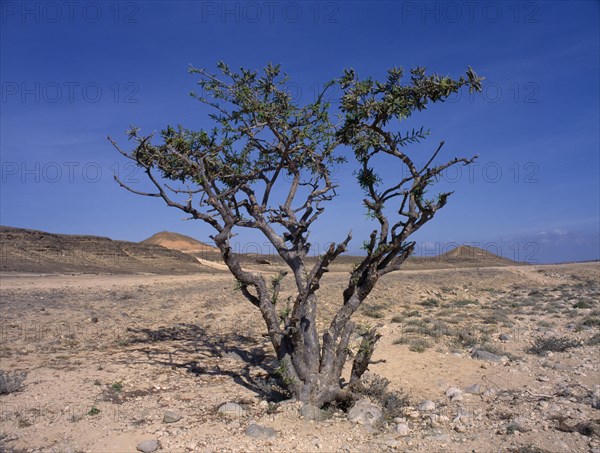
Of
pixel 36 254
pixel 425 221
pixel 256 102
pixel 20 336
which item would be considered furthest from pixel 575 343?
pixel 36 254

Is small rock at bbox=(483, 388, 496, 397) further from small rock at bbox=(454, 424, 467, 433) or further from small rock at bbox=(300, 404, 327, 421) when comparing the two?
small rock at bbox=(300, 404, 327, 421)

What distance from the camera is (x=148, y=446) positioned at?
5570 mm

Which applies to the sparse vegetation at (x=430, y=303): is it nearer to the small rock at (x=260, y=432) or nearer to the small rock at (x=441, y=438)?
the small rock at (x=441, y=438)

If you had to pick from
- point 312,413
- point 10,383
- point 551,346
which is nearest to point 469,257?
point 551,346

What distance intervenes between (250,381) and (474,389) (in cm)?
359

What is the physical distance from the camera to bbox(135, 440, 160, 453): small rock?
5531 mm

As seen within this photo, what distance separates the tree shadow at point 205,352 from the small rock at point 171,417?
1.44 meters

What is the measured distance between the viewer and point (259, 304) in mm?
7598

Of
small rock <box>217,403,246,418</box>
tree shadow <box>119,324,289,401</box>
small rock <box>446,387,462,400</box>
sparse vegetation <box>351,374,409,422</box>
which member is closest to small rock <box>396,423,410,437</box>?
sparse vegetation <box>351,374,409,422</box>

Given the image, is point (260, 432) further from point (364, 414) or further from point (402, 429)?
point (402, 429)

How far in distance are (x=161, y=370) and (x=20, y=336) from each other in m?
3.83

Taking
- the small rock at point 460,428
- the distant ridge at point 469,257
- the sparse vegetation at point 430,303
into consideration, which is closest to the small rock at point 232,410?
the small rock at point 460,428

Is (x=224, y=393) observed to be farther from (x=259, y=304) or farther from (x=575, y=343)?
(x=575, y=343)

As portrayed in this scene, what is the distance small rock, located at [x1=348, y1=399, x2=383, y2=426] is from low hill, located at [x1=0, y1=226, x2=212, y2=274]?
2617 cm
